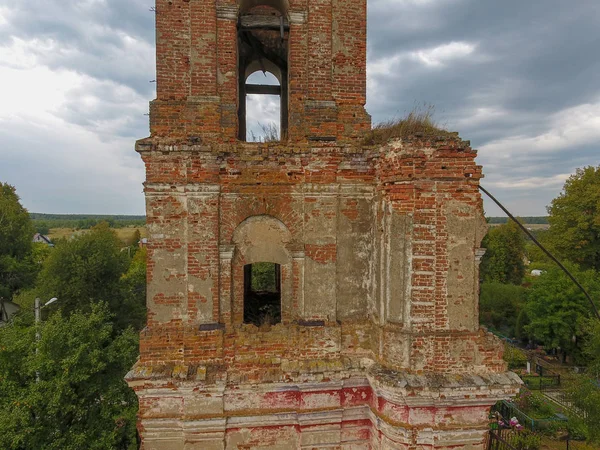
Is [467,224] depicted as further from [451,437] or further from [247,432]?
[247,432]

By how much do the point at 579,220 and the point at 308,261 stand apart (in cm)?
2464

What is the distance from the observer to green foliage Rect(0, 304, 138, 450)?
9.04 metres

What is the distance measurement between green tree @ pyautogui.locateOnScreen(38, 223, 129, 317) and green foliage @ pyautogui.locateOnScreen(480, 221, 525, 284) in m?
33.1

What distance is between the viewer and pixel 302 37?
20.7 feet

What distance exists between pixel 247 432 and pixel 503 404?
1610 cm

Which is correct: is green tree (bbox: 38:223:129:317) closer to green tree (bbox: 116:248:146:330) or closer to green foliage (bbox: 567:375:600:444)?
green tree (bbox: 116:248:146:330)

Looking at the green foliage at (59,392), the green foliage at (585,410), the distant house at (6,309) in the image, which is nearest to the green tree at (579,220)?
the green foliage at (585,410)

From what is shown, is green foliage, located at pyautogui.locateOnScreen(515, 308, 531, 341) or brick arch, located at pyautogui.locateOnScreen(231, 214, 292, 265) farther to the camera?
green foliage, located at pyautogui.locateOnScreen(515, 308, 531, 341)

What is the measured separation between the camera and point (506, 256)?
1465 inches

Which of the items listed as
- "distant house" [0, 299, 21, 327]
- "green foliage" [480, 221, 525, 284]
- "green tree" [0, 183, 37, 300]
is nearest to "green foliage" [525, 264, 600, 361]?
"green foliage" [480, 221, 525, 284]

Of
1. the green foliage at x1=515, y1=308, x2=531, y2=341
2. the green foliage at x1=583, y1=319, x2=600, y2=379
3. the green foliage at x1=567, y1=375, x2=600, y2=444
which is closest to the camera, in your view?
the green foliage at x1=567, y1=375, x2=600, y2=444

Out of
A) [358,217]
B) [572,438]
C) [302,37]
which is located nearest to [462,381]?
[358,217]

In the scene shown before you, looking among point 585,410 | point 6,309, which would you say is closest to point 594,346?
point 585,410

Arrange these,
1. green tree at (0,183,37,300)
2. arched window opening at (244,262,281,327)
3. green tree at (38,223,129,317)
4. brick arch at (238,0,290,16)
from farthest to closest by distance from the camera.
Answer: green tree at (0,183,37,300) < green tree at (38,223,129,317) < arched window opening at (244,262,281,327) < brick arch at (238,0,290,16)
